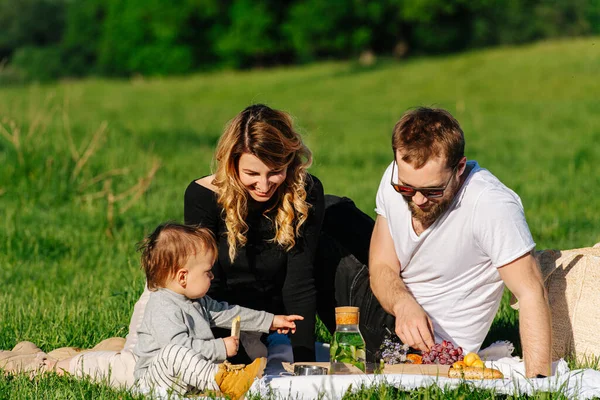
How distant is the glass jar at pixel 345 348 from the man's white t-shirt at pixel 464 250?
0.56 m

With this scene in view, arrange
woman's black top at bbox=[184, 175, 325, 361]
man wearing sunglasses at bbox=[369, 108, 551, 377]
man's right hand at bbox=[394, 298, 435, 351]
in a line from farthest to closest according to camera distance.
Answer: woman's black top at bbox=[184, 175, 325, 361], man's right hand at bbox=[394, 298, 435, 351], man wearing sunglasses at bbox=[369, 108, 551, 377]

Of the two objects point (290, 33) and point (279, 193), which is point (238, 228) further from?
point (290, 33)

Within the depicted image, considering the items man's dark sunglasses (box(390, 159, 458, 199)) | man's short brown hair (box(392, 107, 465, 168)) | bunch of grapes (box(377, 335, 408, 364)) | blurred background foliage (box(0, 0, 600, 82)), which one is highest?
blurred background foliage (box(0, 0, 600, 82))

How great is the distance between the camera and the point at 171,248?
4270mm

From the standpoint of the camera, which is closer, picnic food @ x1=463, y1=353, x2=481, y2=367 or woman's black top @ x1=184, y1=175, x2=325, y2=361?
picnic food @ x1=463, y1=353, x2=481, y2=367

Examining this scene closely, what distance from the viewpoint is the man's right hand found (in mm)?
4434

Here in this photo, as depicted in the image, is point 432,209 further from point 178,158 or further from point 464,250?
point 178,158

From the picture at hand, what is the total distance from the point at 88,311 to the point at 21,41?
2945 inches

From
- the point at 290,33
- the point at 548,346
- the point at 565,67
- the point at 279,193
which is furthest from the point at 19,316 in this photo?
the point at 290,33

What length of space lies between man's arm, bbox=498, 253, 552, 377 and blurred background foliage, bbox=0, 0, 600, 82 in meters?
42.3

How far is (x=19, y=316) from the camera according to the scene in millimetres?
5816

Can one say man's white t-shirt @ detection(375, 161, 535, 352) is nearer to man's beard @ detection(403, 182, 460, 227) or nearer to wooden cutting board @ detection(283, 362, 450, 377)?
man's beard @ detection(403, 182, 460, 227)

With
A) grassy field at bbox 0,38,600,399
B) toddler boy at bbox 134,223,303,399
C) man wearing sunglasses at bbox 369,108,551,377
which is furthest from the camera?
grassy field at bbox 0,38,600,399

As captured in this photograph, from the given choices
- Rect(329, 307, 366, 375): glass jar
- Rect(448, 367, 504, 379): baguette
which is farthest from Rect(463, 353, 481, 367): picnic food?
Rect(329, 307, 366, 375): glass jar
